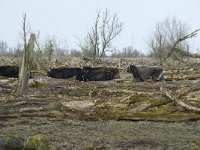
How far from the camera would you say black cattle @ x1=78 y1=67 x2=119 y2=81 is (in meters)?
25.0

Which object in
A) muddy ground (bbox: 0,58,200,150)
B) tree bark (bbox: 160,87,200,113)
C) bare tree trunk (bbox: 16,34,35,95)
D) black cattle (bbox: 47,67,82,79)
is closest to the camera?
muddy ground (bbox: 0,58,200,150)

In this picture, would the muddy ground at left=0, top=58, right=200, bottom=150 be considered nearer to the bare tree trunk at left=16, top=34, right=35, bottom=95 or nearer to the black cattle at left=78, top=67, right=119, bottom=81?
the bare tree trunk at left=16, top=34, right=35, bottom=95

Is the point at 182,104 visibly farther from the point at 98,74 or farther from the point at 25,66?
the point at 98,74

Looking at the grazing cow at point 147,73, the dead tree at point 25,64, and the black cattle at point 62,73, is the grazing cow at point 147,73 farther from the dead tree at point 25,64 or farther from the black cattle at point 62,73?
the dead tree at point 25,64

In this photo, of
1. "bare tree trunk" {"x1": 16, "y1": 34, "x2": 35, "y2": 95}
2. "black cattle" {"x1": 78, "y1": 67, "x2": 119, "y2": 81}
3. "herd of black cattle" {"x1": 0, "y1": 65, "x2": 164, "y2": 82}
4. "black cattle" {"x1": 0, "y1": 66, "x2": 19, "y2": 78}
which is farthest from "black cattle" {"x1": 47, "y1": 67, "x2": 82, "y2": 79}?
"bare tree trunk" {"x1": 16, "y1": 34, "x2": 35, "y2": 95}

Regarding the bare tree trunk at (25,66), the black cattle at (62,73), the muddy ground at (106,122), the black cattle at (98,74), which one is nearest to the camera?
the muddy ground at (106,122)

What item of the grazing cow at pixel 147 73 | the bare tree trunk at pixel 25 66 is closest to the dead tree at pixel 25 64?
the bare tree trunk at pixel 25 66

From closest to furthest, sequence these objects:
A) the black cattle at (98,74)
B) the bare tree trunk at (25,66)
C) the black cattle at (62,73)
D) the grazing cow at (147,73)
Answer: the bare tree trunk at (25,66), the grazing cow at (147,73), the black cattle at (98,74), the black cattle at (62,73)

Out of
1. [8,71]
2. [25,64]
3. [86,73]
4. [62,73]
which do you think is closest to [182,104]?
[25,64]

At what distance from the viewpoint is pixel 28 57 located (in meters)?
16.0

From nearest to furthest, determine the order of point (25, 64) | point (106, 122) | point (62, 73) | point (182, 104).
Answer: point (106, 122)
point (182, 104)
point (25, 64)
point (62, 73)

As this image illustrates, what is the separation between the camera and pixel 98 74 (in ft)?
82.4

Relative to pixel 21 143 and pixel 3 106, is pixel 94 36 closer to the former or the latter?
pixel 3 106

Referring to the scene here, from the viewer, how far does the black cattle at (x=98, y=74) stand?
82.1ft
